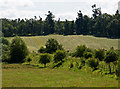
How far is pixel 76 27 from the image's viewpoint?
586 ft

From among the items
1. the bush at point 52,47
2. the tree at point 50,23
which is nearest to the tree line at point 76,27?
the tree at point 50,23

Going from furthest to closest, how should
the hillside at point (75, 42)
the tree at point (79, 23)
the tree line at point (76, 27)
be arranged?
1. the tree at point (79, 23)
2. the tree line at point (76, 27)
3. the hillside at point (75, 42)

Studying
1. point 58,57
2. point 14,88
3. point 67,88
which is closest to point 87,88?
point 67,88

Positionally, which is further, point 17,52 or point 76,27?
point 76,27

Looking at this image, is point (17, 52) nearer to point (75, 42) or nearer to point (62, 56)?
point (62, 56)

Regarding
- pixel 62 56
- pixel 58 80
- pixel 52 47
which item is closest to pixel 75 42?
pixel 52 47

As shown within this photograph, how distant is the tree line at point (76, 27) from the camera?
15750 centimetres

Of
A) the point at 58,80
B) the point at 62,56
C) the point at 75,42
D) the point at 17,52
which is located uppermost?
the point at 75,42

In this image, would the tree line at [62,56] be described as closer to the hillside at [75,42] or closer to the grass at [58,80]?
the grass at [58,80]

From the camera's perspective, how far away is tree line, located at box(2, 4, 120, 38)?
6201 inches

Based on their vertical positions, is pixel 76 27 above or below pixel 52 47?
above

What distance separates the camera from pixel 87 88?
29.2 meters

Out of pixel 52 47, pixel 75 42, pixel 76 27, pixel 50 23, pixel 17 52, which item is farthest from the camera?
pixel 50 23

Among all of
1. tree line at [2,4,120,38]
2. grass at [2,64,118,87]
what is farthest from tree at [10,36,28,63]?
tree line at [2,4,120,38]
